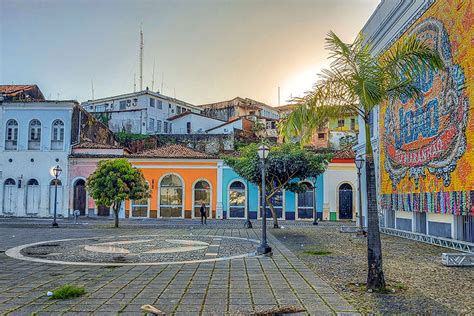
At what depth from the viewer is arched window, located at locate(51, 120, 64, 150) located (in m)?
31.1

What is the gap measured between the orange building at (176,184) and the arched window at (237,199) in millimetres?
1059

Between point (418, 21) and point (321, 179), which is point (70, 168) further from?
point (418, 21)

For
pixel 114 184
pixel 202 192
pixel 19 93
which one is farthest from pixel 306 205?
pixel 19 93

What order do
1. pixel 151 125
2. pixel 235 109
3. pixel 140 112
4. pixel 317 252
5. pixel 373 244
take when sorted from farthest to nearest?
pixel 235 109, pixel 151 125, pixel 140 112, pixel 317 252, pixel 373 244

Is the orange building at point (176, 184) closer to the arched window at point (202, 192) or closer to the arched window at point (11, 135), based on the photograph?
the arched window at point (202, 192)

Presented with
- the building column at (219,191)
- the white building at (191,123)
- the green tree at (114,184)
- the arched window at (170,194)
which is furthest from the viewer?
the white building at (191,123)

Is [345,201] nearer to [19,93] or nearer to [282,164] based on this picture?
[282,164]

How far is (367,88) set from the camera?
7.33m

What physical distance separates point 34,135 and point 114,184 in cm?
1367

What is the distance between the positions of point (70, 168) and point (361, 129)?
20.0 meters

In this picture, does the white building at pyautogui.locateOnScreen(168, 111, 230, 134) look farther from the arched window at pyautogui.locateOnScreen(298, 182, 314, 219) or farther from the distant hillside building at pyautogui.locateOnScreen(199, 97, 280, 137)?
the arched window at pyautogui.locateOnScreen(298, 182, 314, 219)

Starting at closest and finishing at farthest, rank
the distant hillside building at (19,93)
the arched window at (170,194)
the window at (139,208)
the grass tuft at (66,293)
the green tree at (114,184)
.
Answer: the grass tuft at (66,293) → the green tree at (114,184) → the window at (139,208) → the arched window at (170,194) → the distant hillside building at (19,93)

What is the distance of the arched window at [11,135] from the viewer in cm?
3116

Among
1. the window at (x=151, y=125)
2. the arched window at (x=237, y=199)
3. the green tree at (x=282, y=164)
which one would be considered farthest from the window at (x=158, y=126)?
the green tree at (x=282, y=164)
